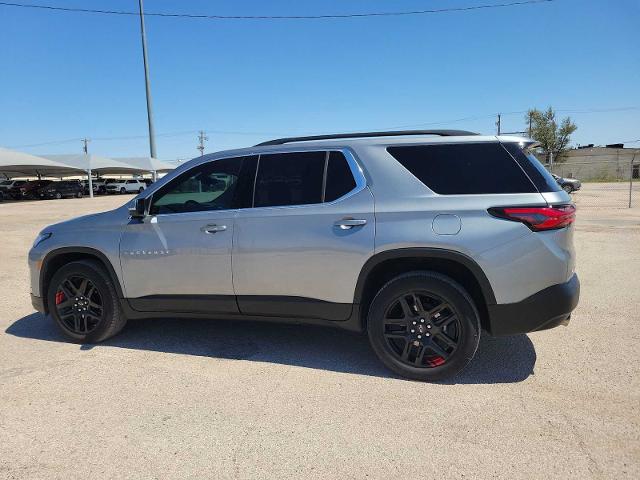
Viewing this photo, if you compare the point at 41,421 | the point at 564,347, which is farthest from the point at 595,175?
the point at 41,421

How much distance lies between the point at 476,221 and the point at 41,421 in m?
3.13

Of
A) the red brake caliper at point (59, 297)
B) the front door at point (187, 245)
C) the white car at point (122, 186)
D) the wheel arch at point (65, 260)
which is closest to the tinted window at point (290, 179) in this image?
the front door at point (187, 245)

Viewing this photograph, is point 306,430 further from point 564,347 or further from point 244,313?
point 564,347

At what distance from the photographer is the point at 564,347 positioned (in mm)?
4086

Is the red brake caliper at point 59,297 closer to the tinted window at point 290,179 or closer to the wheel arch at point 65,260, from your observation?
the wheel arch at point 65,260

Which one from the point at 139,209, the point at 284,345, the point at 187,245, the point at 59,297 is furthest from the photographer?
the point at 59,297

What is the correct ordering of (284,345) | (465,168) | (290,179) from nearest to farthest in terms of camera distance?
(465,168) → (290,179) → (284,345)

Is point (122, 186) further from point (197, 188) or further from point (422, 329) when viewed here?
point (422, 329)

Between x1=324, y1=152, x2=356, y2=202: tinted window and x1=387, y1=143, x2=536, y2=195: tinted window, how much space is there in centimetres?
40

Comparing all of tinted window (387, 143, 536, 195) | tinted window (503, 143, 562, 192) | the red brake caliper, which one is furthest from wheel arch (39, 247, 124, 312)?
tinted window (503, 143, 562, 192)

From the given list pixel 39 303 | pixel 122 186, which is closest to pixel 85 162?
pixel 122 186

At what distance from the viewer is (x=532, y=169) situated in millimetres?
3309

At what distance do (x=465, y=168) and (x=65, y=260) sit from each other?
12.1 ft

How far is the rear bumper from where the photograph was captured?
323 cm
